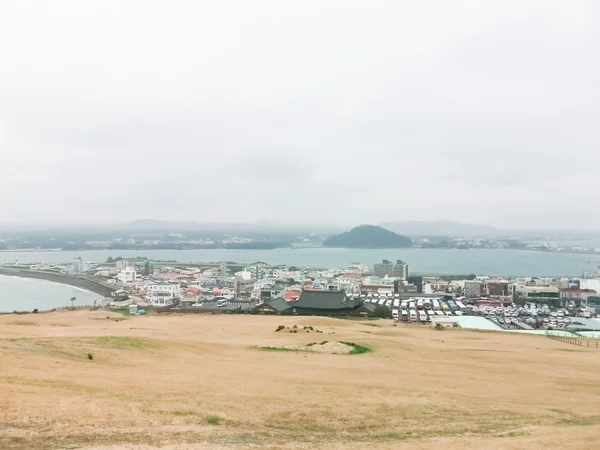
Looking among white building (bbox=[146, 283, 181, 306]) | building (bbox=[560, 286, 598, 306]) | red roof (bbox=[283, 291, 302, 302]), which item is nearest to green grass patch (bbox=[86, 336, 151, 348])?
red roof (bbox=[283, 291, 302, 302])

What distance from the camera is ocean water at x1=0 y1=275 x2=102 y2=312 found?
164 feet

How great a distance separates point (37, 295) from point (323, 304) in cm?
4094

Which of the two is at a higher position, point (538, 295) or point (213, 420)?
point (213, 420)

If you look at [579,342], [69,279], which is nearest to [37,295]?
[69,279]

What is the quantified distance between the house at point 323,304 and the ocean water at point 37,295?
88.4 ft

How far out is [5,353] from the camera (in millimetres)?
10500

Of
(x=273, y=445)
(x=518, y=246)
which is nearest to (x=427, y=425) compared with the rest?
(x=273, y=445)

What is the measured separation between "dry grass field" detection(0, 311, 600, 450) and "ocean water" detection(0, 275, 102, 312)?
41730 mm

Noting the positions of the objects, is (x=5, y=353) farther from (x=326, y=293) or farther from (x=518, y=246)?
(x=518, y=246)

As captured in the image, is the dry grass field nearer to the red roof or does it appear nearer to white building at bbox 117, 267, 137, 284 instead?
the red roof

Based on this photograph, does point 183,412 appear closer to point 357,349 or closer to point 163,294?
point 357,349

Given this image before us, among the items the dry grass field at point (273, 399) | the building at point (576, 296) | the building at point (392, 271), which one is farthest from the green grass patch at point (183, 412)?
the building at point (392, 271)

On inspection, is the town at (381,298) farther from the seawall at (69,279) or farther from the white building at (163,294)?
the seawall at (69,279)

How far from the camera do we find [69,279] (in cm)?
7269
